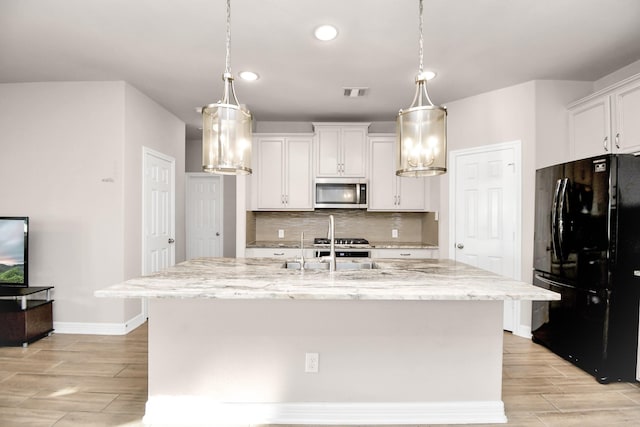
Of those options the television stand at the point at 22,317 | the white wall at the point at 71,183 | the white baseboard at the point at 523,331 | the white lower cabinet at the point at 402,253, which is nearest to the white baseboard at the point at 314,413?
the white baseboard at the point at 523,331

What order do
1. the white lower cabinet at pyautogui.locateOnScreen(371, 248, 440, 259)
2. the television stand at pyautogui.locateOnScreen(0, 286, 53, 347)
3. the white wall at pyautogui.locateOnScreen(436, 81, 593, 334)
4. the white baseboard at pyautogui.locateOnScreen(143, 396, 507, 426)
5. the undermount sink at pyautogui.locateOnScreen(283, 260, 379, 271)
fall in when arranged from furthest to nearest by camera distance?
the white lower cabinet at pyautogui.locateOnScreen(371, 248, 440, 259) → the white wall at pyautogui.locateOnScreen(436, 81, 593, 334) → the television stand at pyautogui.locateOnScreen(0, 286, 53, 347) → the undermount sink at pyautogui.locateOnScreen(283, 260, 379, 271) → the white baseboard at pyautogui.locateOnScreen(143, 396, 507, 426)

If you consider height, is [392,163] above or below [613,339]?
above

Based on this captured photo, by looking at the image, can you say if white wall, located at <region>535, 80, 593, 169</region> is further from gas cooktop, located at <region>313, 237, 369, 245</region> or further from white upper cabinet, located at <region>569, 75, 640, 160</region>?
gas cooktop, located at <region>313, 237, 369, 245</region>

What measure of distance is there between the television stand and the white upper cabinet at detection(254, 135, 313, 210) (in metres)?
2.45

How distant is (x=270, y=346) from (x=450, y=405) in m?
1.11

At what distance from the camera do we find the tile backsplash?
4781 mm

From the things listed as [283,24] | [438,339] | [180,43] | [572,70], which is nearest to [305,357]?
[438,339]

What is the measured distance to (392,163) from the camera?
4.38 m

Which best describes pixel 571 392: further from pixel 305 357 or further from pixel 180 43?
pixel 180 43

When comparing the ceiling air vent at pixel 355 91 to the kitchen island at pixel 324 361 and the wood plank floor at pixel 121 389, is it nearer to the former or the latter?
the kitchen island at pixel 324 361

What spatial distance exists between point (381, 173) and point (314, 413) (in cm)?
306

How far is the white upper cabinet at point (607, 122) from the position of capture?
8.61 ft

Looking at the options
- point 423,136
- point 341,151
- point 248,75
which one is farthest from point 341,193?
point 423,136

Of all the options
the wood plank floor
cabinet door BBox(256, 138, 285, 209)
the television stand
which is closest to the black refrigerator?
the wood plank floor
